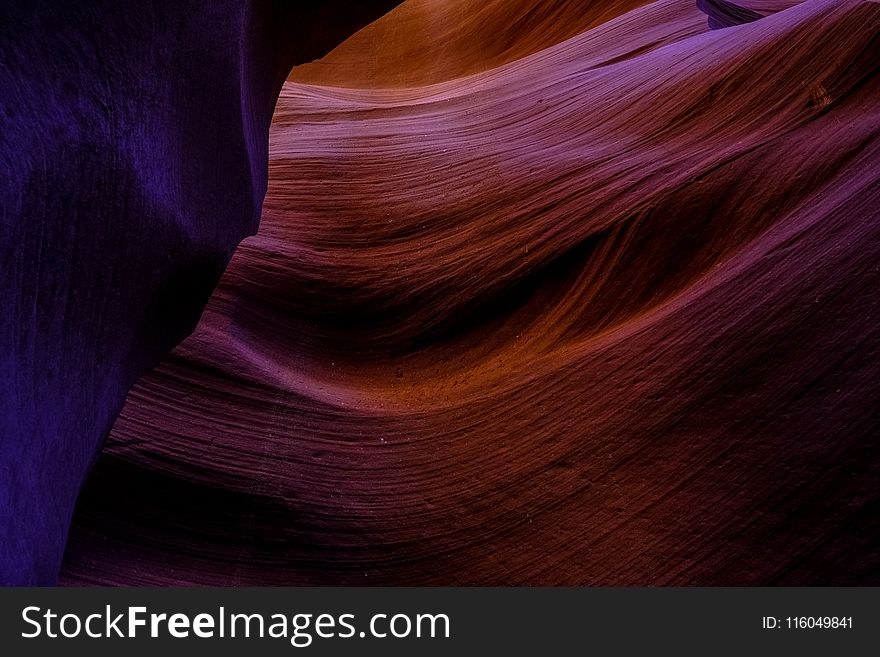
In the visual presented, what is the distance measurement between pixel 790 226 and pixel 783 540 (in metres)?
0.57

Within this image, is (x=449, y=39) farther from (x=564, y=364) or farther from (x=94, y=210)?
(x=94, y=210)

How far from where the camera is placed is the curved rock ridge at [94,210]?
0.62 metres

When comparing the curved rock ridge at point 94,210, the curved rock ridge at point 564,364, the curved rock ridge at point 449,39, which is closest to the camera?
the curved rock ridge at point 94,210

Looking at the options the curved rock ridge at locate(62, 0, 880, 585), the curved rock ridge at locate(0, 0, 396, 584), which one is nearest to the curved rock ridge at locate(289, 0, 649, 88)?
the curved rock ridge at locate(62, 0, 880, 585)

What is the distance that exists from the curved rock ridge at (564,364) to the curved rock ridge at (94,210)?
0.40 m

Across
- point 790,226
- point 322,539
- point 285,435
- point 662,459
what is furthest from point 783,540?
point 285,435

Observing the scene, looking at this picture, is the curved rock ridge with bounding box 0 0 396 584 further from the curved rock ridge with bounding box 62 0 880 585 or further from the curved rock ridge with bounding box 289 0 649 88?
the curved rock ridge with bounding box 289 0 649 88

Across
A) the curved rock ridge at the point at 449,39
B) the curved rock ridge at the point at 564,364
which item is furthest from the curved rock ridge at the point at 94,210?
the curved rock ridge at the point at 449,39

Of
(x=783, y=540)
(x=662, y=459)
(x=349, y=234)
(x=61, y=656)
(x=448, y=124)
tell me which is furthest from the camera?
(x=448, y=124)

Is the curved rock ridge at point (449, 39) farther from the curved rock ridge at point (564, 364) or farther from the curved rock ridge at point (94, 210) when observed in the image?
the curved rock ridge at point (94, 210)

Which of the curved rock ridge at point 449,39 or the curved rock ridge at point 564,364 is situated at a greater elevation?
the curved rock ridge at point 449,39

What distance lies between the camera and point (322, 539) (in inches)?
50.0

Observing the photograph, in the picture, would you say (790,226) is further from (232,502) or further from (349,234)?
(232,502)

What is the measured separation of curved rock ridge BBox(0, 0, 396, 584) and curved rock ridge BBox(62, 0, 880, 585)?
40 centimetres
